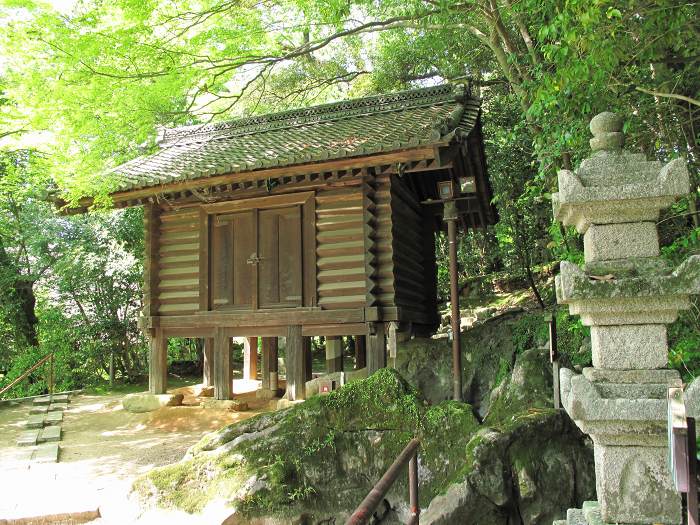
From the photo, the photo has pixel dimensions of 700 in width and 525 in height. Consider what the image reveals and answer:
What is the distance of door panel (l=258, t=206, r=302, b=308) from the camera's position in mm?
9727

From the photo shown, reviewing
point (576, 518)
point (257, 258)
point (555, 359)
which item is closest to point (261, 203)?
point (257, 258)

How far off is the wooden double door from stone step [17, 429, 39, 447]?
4.14 metres

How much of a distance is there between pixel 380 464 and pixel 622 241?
133 inches

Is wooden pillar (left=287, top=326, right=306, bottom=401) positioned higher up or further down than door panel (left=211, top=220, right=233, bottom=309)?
further down

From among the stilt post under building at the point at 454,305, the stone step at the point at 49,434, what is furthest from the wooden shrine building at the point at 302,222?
the stone step at the point at 49,434

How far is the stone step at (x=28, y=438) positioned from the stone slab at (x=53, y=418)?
788 mm

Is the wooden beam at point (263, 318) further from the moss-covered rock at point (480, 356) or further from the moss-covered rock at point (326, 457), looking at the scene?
the moss-covered rock at point (326, 457)

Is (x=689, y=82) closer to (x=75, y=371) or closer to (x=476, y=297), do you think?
(x=476, y=297)

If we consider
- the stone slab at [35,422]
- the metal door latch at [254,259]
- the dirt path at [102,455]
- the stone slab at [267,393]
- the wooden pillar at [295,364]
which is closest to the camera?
the dirt path at [102,455]

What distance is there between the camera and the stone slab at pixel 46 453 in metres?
8.30

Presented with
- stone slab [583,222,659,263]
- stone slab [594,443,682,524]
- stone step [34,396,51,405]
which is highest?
stone slab [583,222,659,263]

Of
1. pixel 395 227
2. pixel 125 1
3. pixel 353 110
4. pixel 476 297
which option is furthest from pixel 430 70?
pixel 125 1

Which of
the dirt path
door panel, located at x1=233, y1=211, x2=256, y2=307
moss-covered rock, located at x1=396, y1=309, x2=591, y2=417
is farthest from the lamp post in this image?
the dirt path

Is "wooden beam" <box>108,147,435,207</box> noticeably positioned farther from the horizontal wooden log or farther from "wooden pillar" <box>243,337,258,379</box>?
"wooden pillar" <box>243,337,258,379</box>
